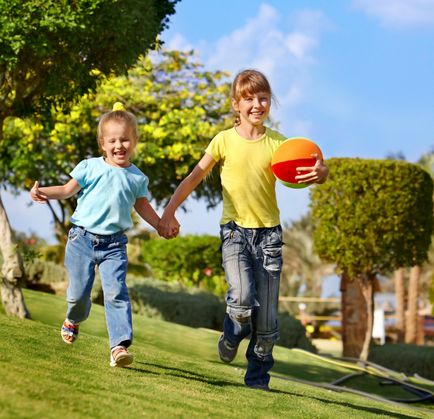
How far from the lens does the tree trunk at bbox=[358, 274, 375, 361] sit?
18.6 m

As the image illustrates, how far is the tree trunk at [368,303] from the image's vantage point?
1864 centimetres

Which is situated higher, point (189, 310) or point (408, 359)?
point (189, 310)

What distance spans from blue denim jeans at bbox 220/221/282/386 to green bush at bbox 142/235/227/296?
18447 mm

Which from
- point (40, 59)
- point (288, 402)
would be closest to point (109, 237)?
point (288, 402)

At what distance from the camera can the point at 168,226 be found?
6.89m

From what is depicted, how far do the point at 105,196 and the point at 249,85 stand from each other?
1.44m

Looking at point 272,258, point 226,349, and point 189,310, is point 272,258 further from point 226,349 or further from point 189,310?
point 189,310

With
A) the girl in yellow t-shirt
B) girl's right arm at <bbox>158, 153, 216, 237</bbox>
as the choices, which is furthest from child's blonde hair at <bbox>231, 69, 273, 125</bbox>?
girl's right arm at <bbox>158, 153, 216, 237</bbox>

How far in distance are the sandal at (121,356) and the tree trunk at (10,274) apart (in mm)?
5556

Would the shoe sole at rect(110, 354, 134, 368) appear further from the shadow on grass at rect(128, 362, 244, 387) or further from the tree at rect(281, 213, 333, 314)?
the tree at rect(281, 213, 333, 314)

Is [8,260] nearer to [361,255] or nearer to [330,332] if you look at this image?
[361,255]

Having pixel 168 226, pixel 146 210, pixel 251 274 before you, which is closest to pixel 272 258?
pixel 251 274

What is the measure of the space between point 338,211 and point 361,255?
104cm

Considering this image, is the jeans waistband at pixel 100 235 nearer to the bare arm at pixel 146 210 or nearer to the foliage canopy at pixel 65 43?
the bare arm at pixel 146 210
